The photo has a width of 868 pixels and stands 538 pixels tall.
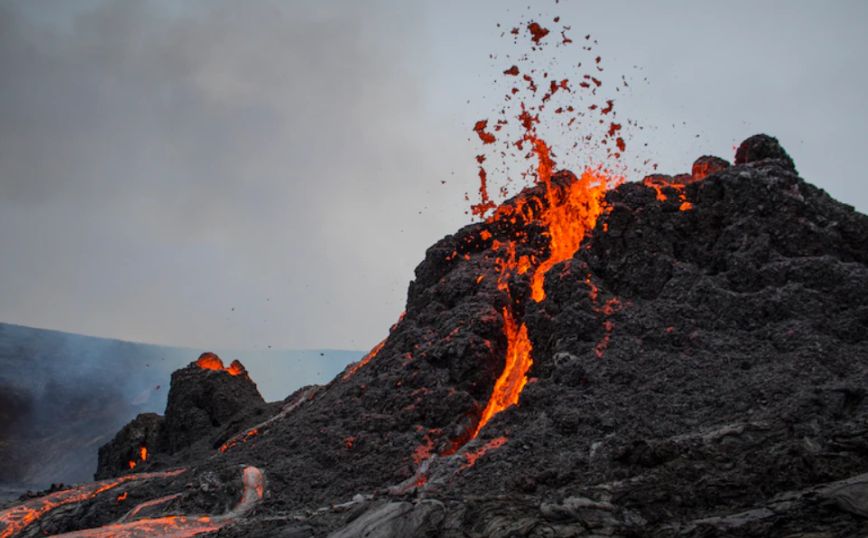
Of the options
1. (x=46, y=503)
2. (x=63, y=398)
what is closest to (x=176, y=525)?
(x=46, y=503)

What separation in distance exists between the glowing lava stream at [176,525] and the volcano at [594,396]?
0.21ft

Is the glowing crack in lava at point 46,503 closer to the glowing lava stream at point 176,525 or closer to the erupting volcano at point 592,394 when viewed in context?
the erupting volcano at point 592,394

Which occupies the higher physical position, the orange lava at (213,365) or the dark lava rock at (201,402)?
the orange lava at (213,365)

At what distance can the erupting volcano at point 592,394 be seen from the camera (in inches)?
376

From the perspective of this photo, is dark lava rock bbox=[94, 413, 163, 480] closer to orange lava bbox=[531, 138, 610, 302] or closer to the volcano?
the volcano

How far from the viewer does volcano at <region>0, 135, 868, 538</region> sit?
31.3ft

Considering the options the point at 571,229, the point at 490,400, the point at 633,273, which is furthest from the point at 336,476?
the point at 571,229

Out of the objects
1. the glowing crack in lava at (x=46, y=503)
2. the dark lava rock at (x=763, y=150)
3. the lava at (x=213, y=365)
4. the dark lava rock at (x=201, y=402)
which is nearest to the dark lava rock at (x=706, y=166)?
the dark lava rock at (x=763, y=150)

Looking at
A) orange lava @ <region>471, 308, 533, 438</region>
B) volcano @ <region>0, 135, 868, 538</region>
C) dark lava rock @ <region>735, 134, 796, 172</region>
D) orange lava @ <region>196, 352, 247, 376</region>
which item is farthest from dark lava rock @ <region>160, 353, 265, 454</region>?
dark lava rock @ <region>735, 134, 796, 172</region>

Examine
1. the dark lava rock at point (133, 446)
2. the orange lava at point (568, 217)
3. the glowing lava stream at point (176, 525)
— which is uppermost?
the orange lava at point (568, 217)

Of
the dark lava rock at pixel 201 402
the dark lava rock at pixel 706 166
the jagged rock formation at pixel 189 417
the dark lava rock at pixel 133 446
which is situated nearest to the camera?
the dark lava rock at pixel 706 166

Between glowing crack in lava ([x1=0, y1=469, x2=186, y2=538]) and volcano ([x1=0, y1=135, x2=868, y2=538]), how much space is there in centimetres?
10

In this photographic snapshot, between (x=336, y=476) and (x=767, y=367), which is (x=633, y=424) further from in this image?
(x=336, y=476)

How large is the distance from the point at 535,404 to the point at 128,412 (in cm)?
7592
